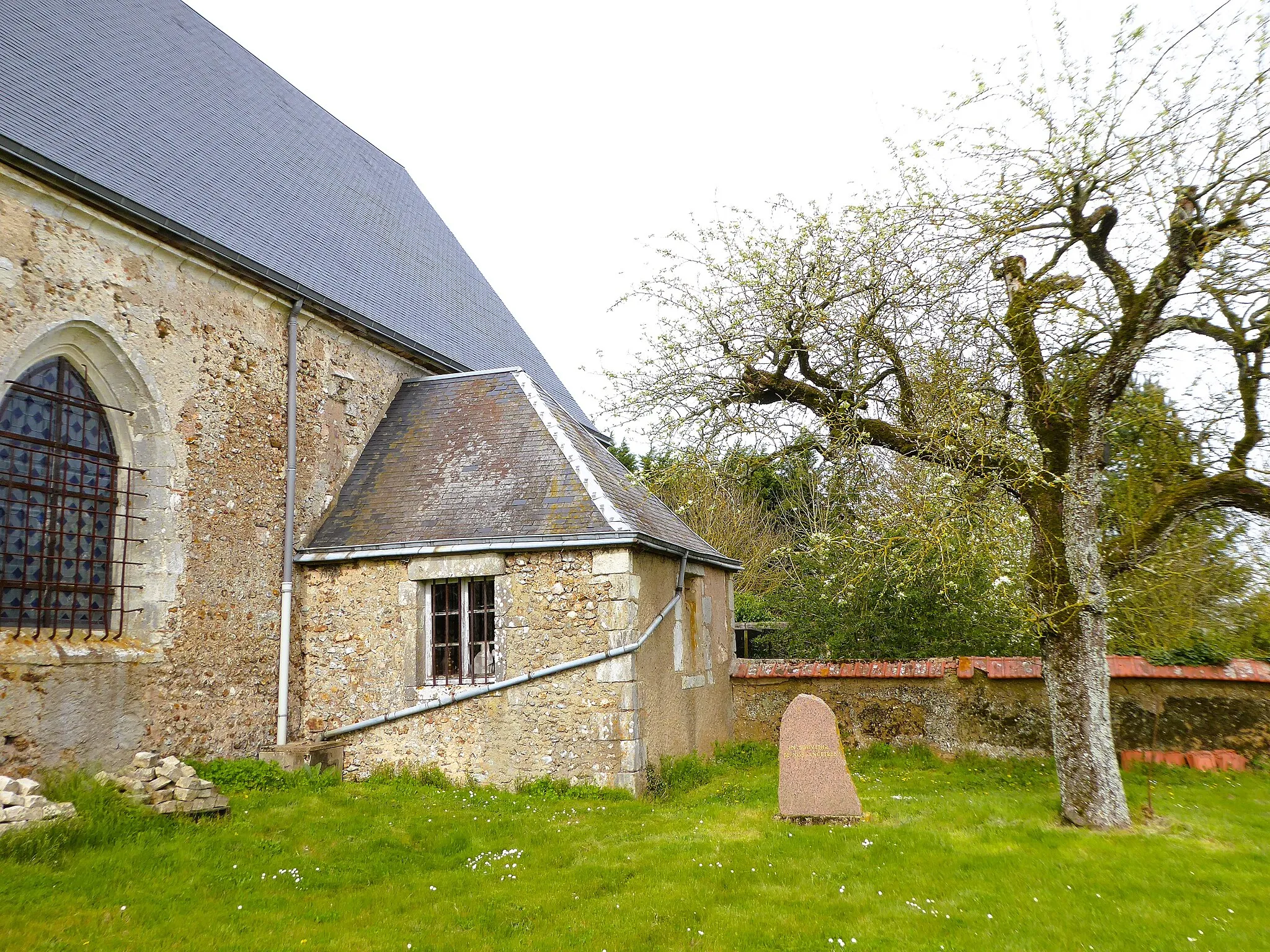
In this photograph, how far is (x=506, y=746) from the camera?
917cm

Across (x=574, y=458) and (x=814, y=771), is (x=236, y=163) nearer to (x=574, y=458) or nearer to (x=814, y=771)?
(x=574, y=458)

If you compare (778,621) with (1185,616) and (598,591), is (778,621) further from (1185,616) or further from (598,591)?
(598,591)

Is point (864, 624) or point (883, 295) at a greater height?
point (883, 295)

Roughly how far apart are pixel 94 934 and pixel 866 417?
7.19 m

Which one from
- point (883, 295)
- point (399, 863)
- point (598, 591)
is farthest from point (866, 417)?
point (399, 863)

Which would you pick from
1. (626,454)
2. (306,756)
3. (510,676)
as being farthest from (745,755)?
(626,454)

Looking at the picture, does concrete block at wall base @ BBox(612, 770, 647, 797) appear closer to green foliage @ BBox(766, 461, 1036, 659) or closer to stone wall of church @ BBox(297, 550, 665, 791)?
stone wall of church @ BBox(297, 550, 665, 791)

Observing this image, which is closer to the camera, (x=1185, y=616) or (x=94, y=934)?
(x=94, y=934)

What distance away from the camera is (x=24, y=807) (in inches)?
229

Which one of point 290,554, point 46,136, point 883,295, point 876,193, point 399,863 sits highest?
point 46,136

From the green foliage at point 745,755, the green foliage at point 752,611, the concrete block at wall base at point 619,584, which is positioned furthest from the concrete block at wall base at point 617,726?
the green foliage at point 752,611

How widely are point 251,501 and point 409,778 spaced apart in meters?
3.52

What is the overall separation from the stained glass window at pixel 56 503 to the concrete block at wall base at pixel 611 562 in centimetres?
468

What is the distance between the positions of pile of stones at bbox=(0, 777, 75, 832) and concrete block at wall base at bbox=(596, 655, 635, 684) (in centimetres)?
471
